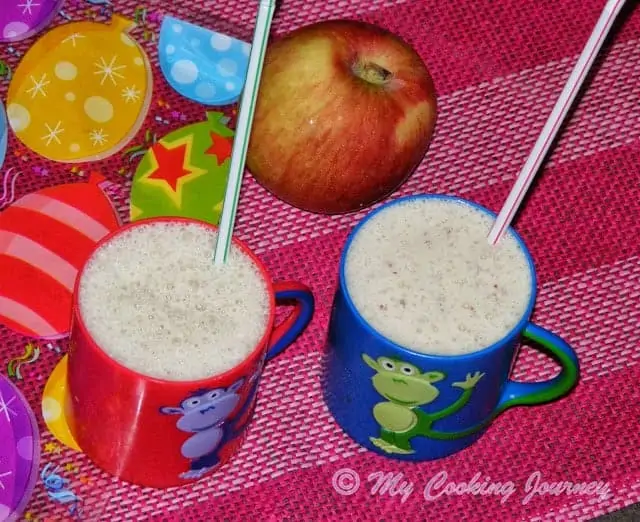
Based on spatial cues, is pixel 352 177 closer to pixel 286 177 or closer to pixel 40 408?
pixel 286 177

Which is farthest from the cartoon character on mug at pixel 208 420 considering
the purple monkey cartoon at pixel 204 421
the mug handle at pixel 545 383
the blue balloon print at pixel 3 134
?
the blue balloon print at pixel 3 134

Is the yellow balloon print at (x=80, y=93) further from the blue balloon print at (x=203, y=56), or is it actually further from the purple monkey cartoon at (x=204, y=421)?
the purple monkey cartoon at (x=204, y=421)

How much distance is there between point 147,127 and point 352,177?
0.50 feet

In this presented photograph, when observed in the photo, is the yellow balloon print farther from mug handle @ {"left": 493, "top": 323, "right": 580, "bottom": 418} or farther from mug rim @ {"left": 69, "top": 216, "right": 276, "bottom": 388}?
mug handle @ {"left": 493, "top": 323, "right": 580, "bottom": 418}

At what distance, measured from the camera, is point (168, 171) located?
0.78 meters

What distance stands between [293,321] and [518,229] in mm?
194

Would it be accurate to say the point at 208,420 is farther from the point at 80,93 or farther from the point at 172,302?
the point at 80,93

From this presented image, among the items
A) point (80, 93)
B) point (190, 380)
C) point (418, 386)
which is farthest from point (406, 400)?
point (80, 93)

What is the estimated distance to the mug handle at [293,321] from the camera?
0.67 m

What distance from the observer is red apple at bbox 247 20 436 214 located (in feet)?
2.41

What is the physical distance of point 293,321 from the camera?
68cm

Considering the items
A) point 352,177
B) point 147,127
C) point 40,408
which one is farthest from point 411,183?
point 40,408

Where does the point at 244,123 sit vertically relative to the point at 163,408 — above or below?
above

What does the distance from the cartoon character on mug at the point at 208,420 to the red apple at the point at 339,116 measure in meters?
0.17
